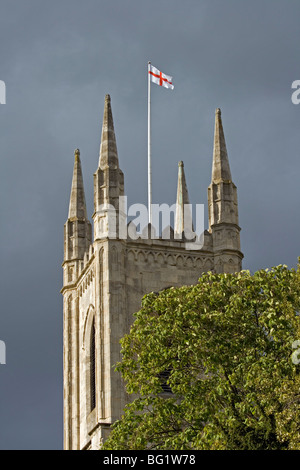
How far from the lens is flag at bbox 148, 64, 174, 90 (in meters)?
61.3

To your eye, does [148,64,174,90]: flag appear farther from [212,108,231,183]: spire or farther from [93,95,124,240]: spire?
[93,95,124,240]: spire

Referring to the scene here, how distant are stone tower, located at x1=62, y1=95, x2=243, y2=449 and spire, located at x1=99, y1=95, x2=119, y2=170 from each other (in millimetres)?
42

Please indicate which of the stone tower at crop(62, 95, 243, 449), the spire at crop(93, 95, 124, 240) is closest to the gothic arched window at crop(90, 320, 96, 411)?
A: the stone tower at crop(62, 95, 243, 449)

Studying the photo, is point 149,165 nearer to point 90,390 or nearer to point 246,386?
point 90,390

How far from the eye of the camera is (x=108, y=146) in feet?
187

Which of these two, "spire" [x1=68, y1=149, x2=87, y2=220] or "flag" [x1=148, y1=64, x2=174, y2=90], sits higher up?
"flag" [x1=148, y1=64, x2=174, y2=90]

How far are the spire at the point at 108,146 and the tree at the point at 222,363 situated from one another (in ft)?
53.7

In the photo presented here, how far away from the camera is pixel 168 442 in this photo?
123ft

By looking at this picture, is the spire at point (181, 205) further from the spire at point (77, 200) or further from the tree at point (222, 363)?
the tree at point (222, 363)

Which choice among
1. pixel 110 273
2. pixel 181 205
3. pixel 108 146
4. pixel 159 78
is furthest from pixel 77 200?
pixel 110 273

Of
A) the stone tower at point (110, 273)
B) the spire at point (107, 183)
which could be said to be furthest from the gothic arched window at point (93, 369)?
the spire at point (107, 183)

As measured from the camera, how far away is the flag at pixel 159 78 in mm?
61344
